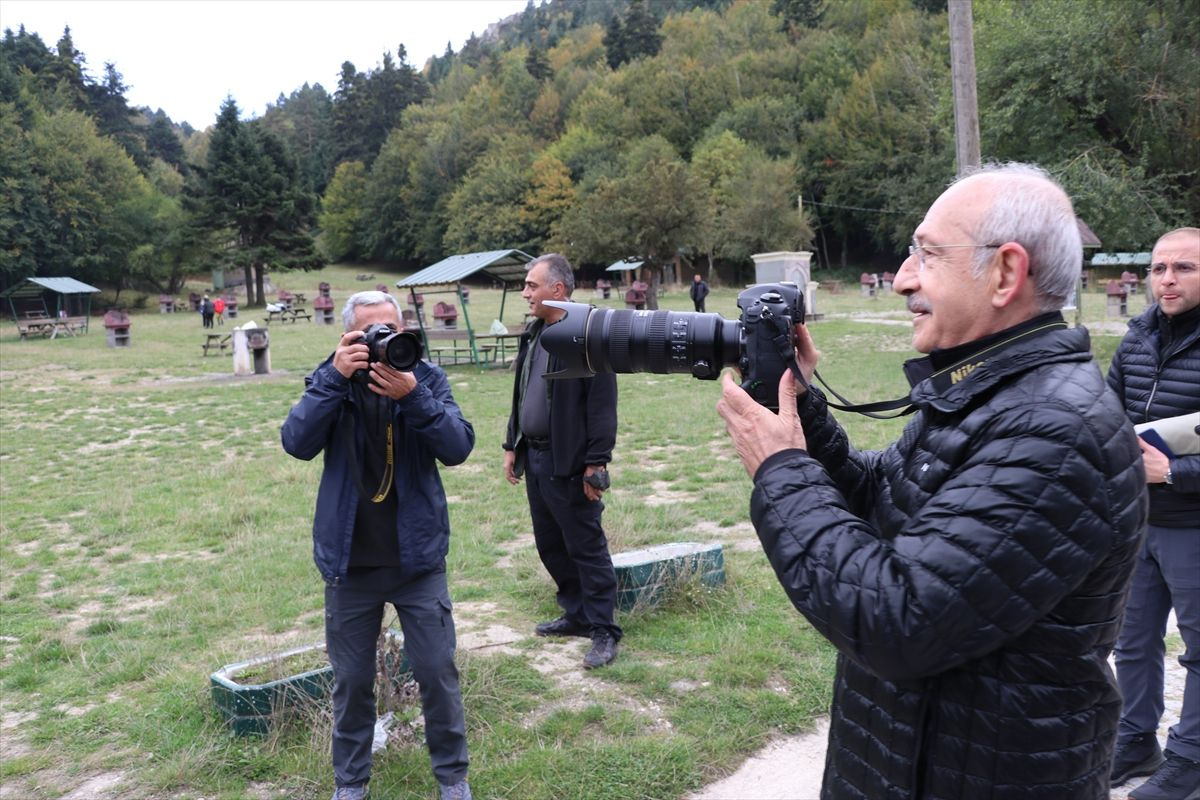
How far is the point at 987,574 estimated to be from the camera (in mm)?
1477

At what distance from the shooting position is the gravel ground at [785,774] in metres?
3.60

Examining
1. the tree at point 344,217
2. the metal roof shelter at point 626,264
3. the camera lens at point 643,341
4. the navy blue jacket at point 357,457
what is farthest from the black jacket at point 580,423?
the tree at point 344,217

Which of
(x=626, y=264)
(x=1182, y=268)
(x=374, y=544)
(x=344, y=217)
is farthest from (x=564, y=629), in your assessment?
(x=344, y=217)

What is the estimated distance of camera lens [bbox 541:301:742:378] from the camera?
7.04ft

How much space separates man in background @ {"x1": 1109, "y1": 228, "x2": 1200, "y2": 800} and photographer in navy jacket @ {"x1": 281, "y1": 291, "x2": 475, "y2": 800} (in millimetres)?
2546

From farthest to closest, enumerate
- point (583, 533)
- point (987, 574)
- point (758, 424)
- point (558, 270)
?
1. point (558, 270)
2. point (583, 533)
3. point (758, 424)
4. point (987, 574)

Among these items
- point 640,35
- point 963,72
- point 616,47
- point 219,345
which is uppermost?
point 640,35

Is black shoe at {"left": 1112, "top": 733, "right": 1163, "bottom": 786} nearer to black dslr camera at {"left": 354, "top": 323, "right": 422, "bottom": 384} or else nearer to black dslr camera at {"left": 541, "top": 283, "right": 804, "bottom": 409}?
black dslr camera at {"left": 541, "top": 283, "right": 804, "bottom": 409}

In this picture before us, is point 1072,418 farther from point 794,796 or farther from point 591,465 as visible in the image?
point 591,465

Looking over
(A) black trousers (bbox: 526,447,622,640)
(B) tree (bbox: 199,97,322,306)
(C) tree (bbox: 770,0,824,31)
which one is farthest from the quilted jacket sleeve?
(C) tree (bbox: 770,0,824,31)

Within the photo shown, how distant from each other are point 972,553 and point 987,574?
1.5 inches

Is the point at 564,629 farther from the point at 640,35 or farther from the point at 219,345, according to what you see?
the point at 640,35

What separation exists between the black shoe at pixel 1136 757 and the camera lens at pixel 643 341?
2753mm

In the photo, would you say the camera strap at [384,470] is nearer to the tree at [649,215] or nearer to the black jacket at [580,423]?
the black jacket at [580,423]
